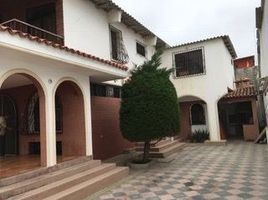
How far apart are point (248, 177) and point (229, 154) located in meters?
4.73

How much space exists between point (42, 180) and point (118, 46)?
8.40m

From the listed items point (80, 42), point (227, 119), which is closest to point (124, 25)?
point (80, 42)

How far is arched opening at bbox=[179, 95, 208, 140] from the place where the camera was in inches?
781

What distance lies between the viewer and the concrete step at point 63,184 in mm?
6104

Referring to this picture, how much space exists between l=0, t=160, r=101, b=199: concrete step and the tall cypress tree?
6.91 feet

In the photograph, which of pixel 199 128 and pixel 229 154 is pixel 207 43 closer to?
pixel 199 128

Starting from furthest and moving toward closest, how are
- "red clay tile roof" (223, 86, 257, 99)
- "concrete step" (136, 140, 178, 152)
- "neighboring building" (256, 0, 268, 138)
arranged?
"red clay tile roof" (223, 86, 257, 99)
"concrete step" (136, 140, 178, 152)
"neighboring building" (256, 0, 268, 138)

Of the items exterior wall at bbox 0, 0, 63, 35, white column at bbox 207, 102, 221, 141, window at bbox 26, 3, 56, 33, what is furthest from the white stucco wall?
white column at bbox 207, 102, 221, 141

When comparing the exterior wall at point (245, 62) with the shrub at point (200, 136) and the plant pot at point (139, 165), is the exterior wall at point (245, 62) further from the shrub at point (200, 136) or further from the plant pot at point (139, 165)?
the plant pot at point (139, 165)

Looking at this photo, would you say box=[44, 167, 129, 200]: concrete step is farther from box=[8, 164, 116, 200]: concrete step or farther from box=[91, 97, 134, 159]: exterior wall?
box=[91, 97, 134, 159]: exterior wall

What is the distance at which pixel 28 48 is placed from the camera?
6.41 meters

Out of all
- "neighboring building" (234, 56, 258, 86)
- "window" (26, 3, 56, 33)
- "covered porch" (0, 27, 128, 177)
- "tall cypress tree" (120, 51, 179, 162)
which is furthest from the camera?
"neighboring building" (234, 56, 258, 86)

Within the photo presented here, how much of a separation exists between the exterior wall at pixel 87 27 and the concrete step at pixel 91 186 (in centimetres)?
478

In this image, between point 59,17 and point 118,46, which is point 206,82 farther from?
point 59,17
